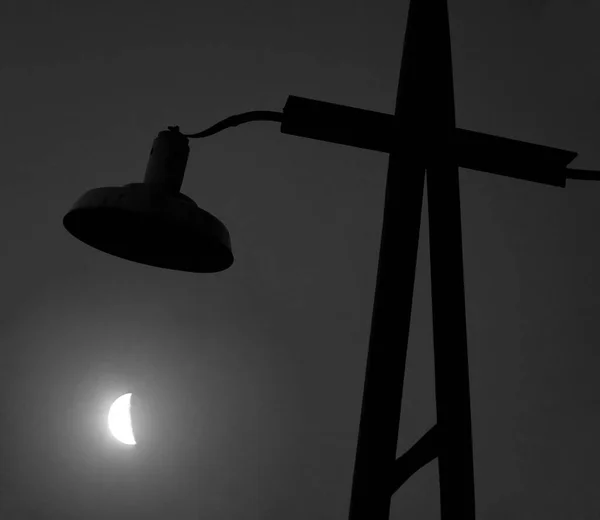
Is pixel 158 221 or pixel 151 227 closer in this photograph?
pixel 158 221

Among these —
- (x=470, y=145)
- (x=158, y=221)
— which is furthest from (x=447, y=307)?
(x=158, y=221)

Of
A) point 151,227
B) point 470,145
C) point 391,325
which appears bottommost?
point 391,325

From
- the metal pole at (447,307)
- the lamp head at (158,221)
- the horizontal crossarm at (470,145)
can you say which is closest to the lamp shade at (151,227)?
the lamp head at (158,221)

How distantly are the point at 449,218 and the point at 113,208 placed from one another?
0.46m

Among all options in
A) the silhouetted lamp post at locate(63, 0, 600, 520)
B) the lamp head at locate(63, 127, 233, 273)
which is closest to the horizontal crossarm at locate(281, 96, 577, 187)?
the silhouetted lamp post at locate(63, 0, 600, 520)

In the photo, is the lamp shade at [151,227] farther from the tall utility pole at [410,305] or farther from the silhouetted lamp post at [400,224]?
the tall utility pole at [410,305]

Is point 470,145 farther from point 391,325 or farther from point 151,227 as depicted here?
point 151,227

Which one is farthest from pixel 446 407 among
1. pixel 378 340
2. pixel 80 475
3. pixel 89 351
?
pixel 80 475

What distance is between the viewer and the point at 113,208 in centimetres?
59

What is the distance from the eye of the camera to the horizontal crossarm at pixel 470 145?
71 centimetres

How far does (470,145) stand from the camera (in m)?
0.72

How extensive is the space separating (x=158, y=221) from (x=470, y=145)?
0.47 m

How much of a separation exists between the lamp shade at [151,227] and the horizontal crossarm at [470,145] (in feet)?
0.67

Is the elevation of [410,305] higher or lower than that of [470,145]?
lower
